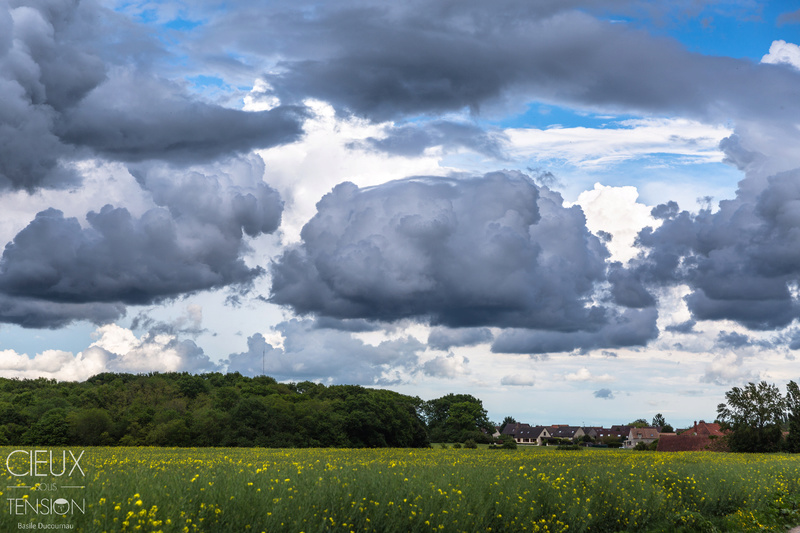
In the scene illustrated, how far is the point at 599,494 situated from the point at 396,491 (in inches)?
335

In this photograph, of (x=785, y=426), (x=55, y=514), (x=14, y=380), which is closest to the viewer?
(x=55, y=514)

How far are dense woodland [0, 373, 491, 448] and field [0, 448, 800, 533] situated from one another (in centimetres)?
5223

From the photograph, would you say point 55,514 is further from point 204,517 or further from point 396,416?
point 396,416

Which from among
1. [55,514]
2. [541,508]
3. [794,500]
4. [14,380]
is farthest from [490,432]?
[55,514]

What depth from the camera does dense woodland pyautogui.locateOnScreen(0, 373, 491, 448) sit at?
72.5 meters

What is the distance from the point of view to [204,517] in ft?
42.4

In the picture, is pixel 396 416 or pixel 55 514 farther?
pixel 396 416

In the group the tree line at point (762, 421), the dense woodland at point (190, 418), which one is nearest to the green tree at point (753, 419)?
the tree line at point (762, 421)

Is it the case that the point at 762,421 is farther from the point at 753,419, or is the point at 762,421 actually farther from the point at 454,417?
the point at 454,417

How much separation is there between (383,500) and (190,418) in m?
68.9

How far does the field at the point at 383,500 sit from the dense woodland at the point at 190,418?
52231 mm

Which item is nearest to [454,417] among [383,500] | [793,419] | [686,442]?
[686,442]

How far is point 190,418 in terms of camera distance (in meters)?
78.8

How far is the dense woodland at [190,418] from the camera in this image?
2854 inches
